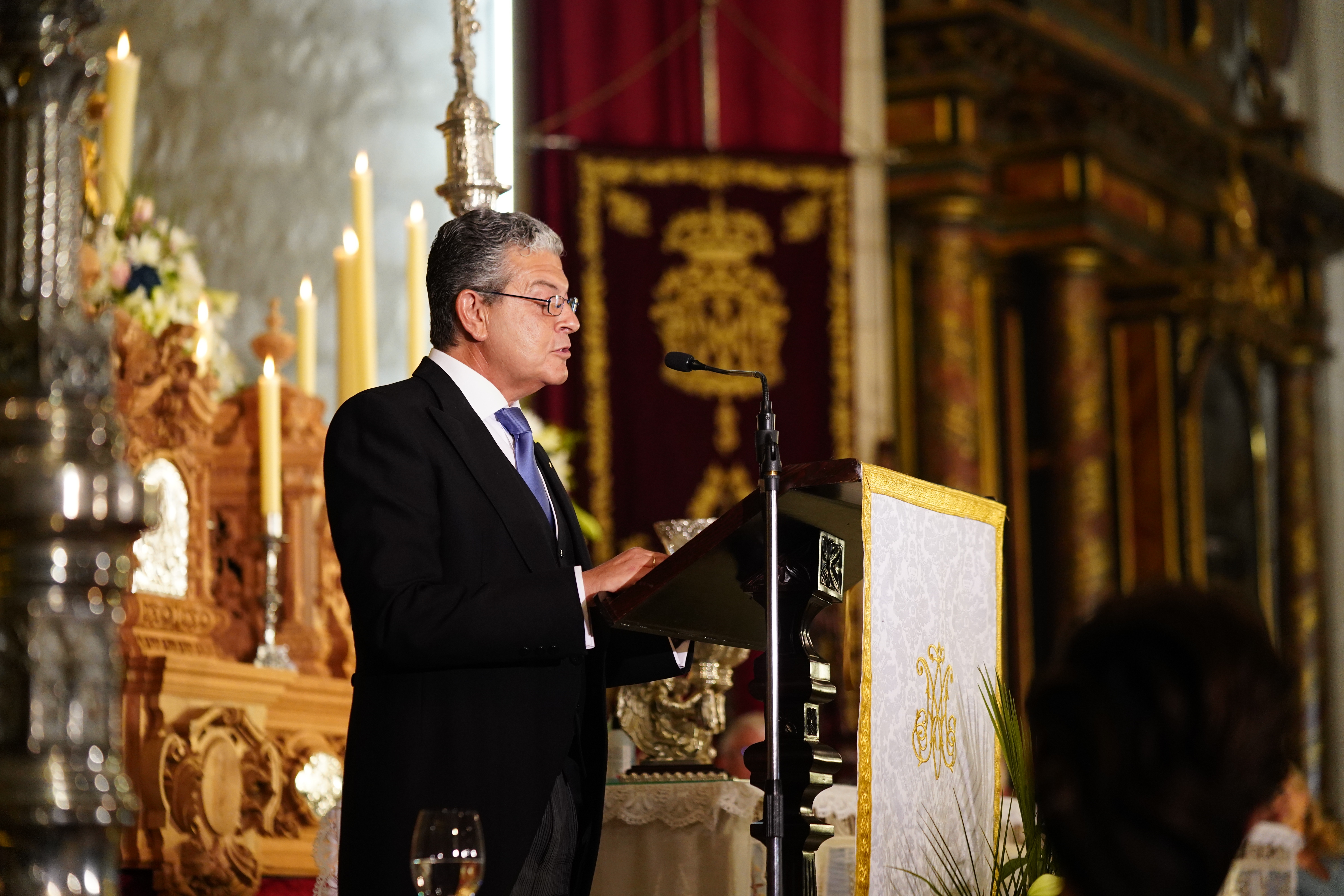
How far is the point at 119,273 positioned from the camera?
433cm

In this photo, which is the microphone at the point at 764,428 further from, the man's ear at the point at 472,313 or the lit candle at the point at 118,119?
the lit candle at the point at 118,119

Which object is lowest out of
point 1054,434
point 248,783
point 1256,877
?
point 1256,877

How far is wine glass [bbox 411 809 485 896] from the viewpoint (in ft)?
6.98

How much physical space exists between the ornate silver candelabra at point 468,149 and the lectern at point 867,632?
1.36 metres

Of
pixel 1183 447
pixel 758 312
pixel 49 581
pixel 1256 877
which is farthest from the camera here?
pixel 1183 447

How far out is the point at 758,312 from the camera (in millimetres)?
7977

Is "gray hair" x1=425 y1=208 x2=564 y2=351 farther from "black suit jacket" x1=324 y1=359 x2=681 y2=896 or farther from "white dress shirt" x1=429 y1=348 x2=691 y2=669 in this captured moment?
"black suit jacket" x1=324 y1=359 x2=681 y2=896

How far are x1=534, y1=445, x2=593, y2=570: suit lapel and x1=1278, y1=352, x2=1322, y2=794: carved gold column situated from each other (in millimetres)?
9647

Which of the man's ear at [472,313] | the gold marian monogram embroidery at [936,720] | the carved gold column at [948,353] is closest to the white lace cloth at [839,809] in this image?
the gold marian monogram embroidery at [936,720]

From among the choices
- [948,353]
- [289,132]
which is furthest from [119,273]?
[948,353]

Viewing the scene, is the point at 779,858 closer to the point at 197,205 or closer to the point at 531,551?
the point at 531,551

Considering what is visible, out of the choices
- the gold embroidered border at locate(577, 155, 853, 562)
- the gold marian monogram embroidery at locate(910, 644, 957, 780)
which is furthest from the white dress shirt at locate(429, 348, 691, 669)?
the gold embroidered border at locate(577, 155, 853, 562)

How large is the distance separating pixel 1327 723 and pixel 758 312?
20.9ft

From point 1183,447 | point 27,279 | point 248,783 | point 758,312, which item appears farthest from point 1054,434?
point 27,279
